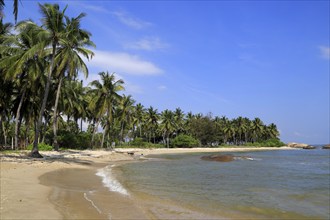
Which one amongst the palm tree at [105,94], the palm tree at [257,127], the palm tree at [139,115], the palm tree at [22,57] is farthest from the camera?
the palm tree at [257,127]

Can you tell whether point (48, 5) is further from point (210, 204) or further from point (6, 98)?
point (210, 204)

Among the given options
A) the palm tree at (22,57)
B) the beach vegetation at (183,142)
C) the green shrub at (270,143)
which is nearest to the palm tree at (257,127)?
the green shrub at (270,143)

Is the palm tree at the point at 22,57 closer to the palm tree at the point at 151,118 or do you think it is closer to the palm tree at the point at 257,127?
the palm tree at the point at 151,118

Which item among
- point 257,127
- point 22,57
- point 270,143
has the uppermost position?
point 22,57

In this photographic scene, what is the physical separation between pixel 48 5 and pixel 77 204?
1957 centimetres

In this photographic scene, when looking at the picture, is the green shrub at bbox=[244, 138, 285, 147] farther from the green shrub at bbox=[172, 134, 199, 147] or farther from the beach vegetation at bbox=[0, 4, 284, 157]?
the green shrub at bbox=[172, 134, 199, 147]

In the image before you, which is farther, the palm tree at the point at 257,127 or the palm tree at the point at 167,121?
the palm tree at the point at 257,127

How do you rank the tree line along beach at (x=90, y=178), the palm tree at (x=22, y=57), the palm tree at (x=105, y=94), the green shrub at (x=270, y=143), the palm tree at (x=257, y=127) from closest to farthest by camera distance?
the tree line along beach at (x=90, y=178), the palm tree at (x=22, y=57), the palm tree at (x=105, y=94), the green shrub at (x=270, y=143), the palm tree at (x=257, y=127)

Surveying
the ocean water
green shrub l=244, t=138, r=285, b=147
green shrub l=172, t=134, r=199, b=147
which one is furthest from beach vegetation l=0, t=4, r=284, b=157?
green shrub l=244, t=138, r=285, b=147

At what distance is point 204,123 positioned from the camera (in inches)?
3735

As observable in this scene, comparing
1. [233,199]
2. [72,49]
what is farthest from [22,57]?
[233,199]

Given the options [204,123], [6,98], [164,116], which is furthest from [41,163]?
[204,123]

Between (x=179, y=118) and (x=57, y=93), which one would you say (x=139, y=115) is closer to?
(x=179, y=118)

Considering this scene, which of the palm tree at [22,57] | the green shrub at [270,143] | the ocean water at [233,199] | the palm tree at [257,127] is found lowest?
the green shrub at [270,143]
